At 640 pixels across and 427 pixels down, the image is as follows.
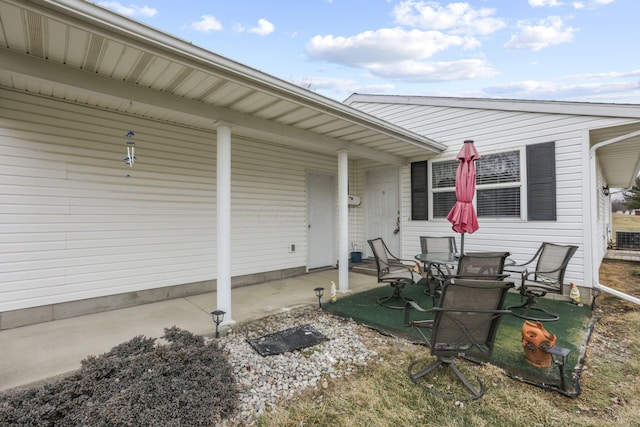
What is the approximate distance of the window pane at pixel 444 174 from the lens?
19.4ft

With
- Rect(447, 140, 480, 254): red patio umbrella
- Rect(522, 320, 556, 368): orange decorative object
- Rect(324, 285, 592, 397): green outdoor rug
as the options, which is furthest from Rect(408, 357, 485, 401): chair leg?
Rect(447, 140, 480, 254): red patio umbrella

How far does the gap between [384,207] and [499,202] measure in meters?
2.49

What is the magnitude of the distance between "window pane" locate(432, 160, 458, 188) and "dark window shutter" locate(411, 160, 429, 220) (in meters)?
0.18

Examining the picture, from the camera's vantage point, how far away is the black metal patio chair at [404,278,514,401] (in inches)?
85.8

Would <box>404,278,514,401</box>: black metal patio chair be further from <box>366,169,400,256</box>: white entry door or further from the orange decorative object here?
<box>366,169,400,256</box>: white entry door

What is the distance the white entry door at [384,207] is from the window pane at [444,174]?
38.0 inches

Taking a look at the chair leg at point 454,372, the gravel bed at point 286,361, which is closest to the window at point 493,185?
the gravel bed at point 286,361

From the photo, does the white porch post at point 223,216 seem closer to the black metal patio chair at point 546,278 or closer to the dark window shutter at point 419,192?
the black metal patio chair at point 546,278

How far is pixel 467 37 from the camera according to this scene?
343 inches

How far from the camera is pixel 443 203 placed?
19.8ft

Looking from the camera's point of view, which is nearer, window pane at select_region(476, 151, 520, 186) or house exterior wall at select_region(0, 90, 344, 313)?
house exterior wall at select_region(0, 90, 344, 313)

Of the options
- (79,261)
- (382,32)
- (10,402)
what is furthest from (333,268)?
(382,32)

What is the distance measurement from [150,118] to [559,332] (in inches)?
231

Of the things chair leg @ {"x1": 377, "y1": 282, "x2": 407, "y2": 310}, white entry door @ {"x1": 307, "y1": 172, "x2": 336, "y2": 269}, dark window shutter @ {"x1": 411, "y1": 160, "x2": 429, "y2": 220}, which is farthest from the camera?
white entry door @ {"x1": 307, "y1": 172, "x2": 336, "y2": 269}
